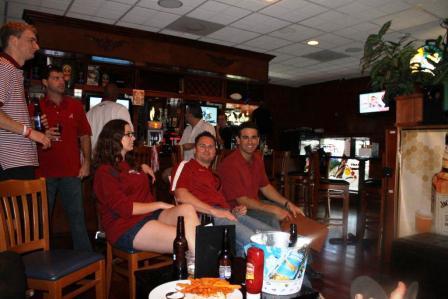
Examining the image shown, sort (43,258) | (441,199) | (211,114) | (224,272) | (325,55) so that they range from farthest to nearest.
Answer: (211,114)
(325,55)
(441,199)
(43,258)
(224,272)

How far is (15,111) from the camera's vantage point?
220cm

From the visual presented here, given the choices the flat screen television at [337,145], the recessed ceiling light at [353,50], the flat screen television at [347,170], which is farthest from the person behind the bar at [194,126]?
the flat screen television at [337,145]

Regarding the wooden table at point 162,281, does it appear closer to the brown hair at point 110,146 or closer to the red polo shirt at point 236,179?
the brown hair at point 110,146

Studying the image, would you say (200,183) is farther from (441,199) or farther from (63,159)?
(441,199)

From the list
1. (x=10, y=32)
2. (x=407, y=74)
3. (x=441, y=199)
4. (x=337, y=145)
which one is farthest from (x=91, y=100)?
(x=337, y=145)

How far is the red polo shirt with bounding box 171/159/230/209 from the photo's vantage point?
251cm

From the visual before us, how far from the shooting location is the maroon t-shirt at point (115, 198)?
2.05 meters

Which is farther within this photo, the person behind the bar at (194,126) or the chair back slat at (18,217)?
the person behind the bar at (194,126)

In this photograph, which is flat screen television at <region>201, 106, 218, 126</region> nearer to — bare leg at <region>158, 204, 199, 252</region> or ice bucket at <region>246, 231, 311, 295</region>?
bare leg at <region>158, 204, 199, 252</region>

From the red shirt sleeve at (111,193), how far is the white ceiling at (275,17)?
299 centimetres

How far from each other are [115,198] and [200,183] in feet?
2.25

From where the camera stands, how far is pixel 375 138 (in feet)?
26.1

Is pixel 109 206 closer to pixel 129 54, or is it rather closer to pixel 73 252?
pixel 73 252

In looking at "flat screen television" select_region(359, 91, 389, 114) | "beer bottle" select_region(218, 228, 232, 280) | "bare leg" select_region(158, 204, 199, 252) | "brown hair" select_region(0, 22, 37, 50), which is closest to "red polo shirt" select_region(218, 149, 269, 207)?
"bare leg" select_region(158, 204, 199, 252)
